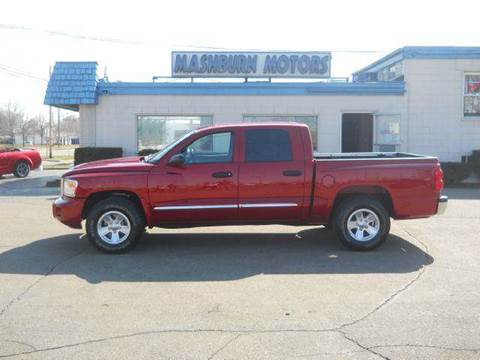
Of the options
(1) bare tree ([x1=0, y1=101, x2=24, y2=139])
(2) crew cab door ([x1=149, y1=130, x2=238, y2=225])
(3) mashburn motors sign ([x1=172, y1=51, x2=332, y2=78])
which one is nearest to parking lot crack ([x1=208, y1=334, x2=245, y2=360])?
(2) crew cab door ([x1=149, y1=130, x2=238, y2=225])

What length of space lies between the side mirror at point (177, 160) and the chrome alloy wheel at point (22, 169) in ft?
50.8

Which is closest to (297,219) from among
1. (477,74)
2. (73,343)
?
(73,343)

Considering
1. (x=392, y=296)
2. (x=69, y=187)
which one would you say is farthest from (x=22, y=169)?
(x=392, y=296)

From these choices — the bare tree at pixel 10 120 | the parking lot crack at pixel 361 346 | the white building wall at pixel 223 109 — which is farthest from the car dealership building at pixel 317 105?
the bare tree at pixel 10 120

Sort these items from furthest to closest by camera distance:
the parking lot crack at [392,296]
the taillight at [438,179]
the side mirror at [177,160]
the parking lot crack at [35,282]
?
1. the taillight at [438,179]
2. the side mirror at [177,160]
3. the parking lot crack at [35,282]
4. the parking lot crack at [392,296]

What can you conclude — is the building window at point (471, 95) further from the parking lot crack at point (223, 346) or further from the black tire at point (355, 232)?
the parking lot crack at point (223, 346)

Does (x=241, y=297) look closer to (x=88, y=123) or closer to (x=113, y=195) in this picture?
(x=113, y=195)

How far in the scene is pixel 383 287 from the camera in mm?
5902

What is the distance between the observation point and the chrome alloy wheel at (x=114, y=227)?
7.52 metres

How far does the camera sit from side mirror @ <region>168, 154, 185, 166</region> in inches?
293

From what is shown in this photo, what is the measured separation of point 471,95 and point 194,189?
13.8 meters

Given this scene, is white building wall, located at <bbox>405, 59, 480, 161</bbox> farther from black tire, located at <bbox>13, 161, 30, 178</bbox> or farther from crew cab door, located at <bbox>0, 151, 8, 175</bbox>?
crew cab door, located at <bbox>0, 151, 8, 175</bbox>

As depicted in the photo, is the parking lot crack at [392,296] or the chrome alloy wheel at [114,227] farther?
the chrome alloy wheel at [114,227]

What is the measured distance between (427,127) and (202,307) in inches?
580
